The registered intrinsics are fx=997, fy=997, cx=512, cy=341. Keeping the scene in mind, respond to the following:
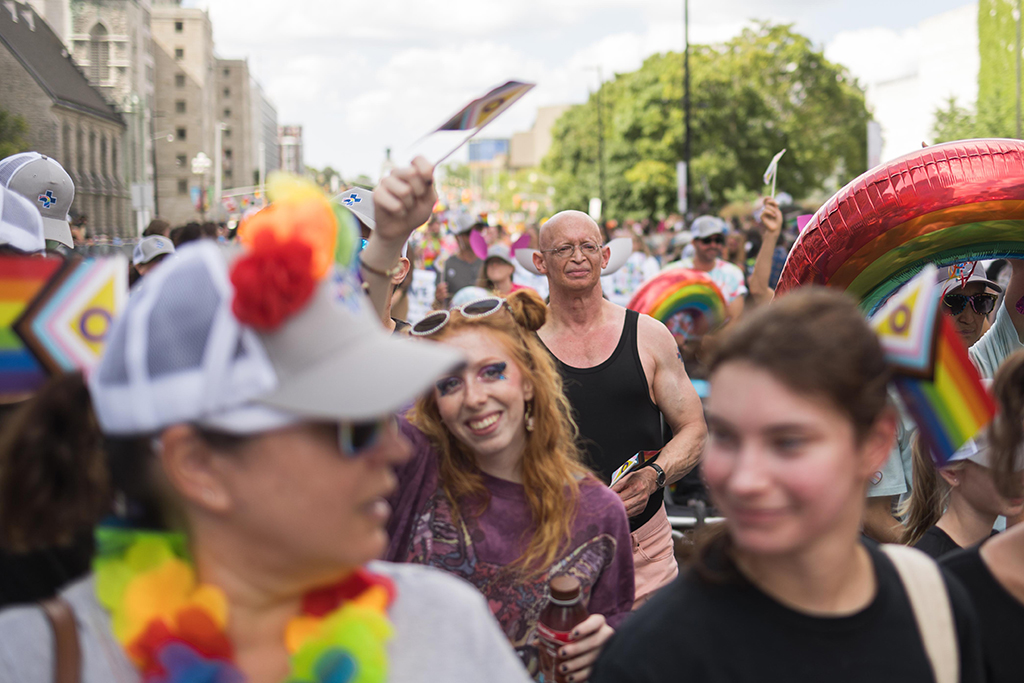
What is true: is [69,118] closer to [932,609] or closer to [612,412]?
[612,412]

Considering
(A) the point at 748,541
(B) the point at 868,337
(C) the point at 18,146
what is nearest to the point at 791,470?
(A) the point at 748,541

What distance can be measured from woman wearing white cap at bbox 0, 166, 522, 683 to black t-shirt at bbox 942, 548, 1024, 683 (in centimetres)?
97

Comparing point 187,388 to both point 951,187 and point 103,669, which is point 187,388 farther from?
point 951,187

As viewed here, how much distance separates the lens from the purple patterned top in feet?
8.32

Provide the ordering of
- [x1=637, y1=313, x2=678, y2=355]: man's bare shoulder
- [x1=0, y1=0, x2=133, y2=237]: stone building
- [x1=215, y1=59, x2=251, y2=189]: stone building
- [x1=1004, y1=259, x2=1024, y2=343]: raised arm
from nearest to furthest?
[x1=1004, y1=259, x2=1024, y2=343]: raised arm, [x1=637, y1=313, x2=678, y2=355]: man's bare shoulder, [x1=0, y1=0, x2=133, y2=237]: stone building, [x1=215, y1=59, x2=251, y2=189]: stone building

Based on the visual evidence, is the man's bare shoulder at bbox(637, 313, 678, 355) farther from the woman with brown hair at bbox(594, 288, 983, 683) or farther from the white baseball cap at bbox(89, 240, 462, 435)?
the white baseball cap at bbox(89, 240, 462, 435)

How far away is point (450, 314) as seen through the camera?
9.56ft

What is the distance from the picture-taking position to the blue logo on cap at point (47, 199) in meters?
4.66

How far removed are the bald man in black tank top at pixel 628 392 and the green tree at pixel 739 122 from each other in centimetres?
3956

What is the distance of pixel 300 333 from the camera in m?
1.41

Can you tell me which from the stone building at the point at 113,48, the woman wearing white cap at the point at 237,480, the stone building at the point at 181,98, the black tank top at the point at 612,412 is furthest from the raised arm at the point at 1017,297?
the stone building at the point at 181,98

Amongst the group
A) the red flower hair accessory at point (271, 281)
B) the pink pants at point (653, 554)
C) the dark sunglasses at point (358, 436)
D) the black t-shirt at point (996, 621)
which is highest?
the red flower hair accessory at point (271, 281)

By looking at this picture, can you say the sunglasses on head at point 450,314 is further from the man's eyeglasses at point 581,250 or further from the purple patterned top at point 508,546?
the man's eyeglasses at point 581,250

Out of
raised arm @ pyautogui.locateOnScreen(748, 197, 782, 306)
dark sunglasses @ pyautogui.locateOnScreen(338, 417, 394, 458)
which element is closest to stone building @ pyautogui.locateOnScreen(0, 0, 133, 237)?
raised arm @ pyautogui.locateOnScreen(748, 197, 782, 306)
